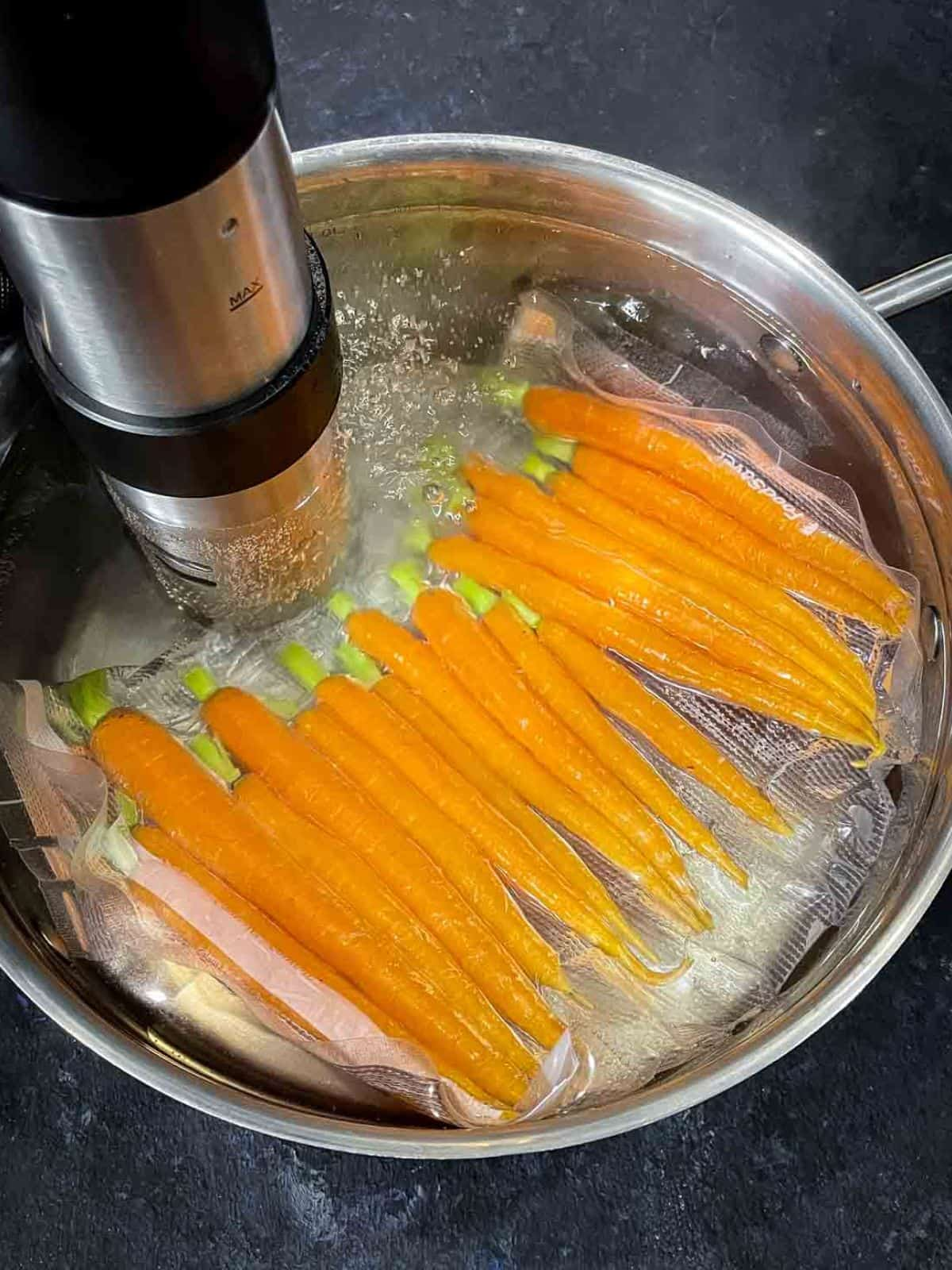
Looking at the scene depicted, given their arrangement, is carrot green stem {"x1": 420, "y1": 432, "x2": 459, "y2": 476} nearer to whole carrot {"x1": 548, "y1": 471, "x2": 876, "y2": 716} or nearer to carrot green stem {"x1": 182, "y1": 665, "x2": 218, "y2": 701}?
whole carrot {"x1": 548, "y1": 471, "x2": 876, "y2": 716}

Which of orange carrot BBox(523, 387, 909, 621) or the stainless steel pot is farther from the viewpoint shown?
orange carrot BBox(523, 387, 909, 621)

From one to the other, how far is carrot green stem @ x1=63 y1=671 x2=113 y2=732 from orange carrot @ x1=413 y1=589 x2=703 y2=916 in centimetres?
25

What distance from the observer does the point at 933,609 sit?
0.86m

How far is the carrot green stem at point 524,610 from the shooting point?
89 cm

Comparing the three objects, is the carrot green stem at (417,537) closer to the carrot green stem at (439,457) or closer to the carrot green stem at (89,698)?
the carrot green stem at (439,457)

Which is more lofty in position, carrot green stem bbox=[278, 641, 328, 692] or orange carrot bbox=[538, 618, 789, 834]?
carrot green stem bbox=[278, 641, 328, 692]

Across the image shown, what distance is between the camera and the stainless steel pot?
735 millimetres

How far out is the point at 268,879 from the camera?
0.77 meters

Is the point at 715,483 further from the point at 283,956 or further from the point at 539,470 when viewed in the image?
the point at 283,956

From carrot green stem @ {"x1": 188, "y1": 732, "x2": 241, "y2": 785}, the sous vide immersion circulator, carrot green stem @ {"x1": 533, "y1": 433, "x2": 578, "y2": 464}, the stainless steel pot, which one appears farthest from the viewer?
carrot green stem @ {"x1": 533, "y1": 433, "x2": 578, "y2": 464}

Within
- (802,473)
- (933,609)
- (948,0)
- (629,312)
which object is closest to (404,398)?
(629,312)

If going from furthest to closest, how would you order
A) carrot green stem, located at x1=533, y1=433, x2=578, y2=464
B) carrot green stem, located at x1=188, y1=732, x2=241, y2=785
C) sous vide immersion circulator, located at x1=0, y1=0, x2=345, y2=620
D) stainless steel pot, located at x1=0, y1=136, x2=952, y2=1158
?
carrot green stem, located at x1=533, y1=433, x2=578, y2=464 < carrot green stem, located at x1=188, y1=732, x2=241, y2=785 < stainless steel pot, located at x1=0, y1=136, x2=952, y2=1158 < sous vide immersion circulator, located at x1=0, y1=0, x2=345, y2=620

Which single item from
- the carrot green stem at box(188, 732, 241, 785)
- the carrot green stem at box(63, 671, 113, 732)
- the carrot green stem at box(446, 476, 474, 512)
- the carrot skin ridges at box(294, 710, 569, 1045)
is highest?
the carrot green stem at box(446, 476, 474, 512)

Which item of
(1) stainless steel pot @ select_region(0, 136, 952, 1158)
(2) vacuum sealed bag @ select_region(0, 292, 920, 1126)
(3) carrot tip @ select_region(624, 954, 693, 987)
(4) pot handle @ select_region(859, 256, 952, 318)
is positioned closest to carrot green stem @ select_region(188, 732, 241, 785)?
(2) vacuum sealed bag @ select_region(0, 292, 920, 1126)
